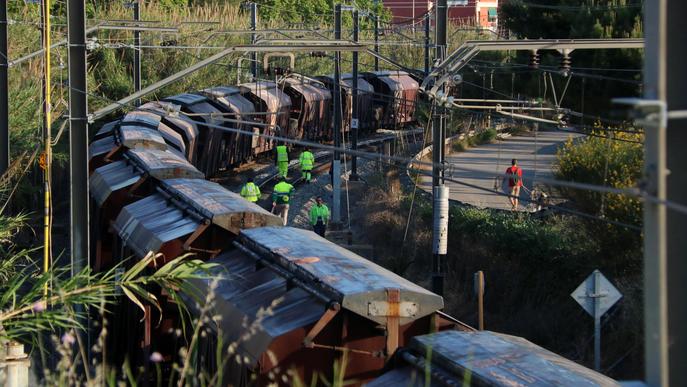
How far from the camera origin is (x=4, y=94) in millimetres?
21969

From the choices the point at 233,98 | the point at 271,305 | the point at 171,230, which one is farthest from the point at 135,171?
the point at 233,98

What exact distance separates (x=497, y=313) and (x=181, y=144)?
8.03 m

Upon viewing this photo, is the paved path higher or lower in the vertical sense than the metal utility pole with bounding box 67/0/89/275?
lower

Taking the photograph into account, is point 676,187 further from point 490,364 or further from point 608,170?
Result: point 608,170

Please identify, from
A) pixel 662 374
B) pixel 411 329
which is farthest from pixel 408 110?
pixel 662 374

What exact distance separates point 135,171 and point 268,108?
17.6m

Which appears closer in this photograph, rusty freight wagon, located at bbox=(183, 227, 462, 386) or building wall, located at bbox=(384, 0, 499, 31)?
rusty freight wagon, located at bbox=(183, 227, 462, 386)

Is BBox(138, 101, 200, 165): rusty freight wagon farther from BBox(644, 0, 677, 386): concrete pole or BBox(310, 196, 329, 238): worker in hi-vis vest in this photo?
BBox(644, 0, 677, 386): concrete pole

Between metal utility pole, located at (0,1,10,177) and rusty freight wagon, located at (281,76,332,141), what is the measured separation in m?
15.7

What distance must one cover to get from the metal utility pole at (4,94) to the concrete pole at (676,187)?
19.1m

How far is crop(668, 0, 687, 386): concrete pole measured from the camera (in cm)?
390

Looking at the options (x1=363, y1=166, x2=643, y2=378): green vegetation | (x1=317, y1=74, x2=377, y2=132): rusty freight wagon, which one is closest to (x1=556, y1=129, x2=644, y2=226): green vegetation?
(x1=363, y1=166, x2=643, y2=378): green vegetation

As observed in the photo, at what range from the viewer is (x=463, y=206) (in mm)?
25609

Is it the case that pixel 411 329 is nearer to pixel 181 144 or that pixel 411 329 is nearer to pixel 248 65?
pixel 181 144
